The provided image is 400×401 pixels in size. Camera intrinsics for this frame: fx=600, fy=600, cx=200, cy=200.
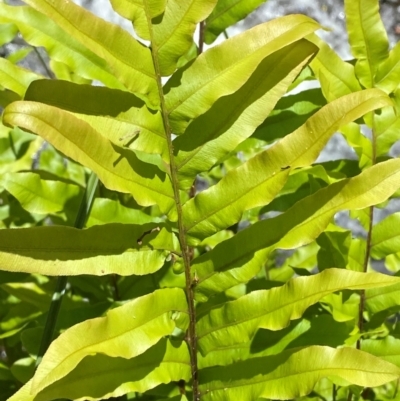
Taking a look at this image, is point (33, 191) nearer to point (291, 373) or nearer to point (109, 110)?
point (109, 110)

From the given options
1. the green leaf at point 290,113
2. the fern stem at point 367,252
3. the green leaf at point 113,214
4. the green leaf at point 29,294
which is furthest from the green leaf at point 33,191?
the fern stem at point 367,252

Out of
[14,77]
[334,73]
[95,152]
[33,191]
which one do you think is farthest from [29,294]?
[334,73]

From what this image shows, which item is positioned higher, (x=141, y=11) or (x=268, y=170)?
(x=141, y=11)

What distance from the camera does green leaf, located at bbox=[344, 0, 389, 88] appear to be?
2.10ft

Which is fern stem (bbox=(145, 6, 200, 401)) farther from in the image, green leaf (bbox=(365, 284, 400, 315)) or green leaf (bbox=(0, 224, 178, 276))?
green leaf (bbox=(365, 284, 400, 315))

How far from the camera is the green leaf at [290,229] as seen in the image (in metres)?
0.55

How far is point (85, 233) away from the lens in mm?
542

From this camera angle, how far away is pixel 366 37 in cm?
67

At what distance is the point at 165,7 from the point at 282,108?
30 centimetres

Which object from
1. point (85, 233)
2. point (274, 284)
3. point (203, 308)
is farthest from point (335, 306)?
point (85, 233)

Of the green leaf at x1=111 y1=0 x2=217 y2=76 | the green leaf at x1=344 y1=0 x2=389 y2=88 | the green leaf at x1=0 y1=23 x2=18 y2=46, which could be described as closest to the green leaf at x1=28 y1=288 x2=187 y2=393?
the green leaf at x1=111 y1=0 x2=217 y2=76

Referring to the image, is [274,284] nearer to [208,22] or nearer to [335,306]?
[335,306]

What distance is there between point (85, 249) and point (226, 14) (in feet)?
1.19

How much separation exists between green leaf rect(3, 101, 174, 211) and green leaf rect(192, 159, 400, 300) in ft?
0.26
